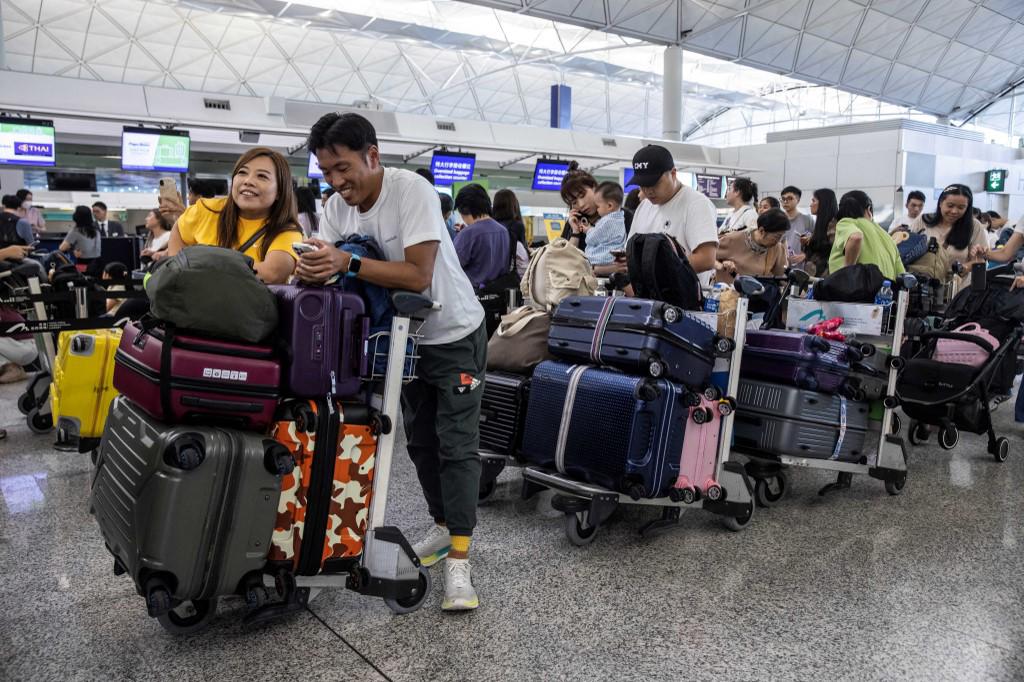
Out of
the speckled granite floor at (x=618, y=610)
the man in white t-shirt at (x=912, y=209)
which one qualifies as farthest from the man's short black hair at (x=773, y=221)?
the man in white t-shirt at (x=912, y=209)

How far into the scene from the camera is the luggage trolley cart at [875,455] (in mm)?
3793

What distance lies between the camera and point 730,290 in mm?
3707

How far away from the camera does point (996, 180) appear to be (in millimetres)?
22438

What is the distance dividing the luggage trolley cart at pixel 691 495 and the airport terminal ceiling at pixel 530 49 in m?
Result: 14.0

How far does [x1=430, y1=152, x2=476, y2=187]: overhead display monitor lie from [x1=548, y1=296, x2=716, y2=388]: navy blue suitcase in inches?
495

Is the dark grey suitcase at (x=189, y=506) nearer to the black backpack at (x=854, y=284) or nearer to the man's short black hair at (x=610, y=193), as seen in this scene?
the man's short black hair at (x=610, y=193)

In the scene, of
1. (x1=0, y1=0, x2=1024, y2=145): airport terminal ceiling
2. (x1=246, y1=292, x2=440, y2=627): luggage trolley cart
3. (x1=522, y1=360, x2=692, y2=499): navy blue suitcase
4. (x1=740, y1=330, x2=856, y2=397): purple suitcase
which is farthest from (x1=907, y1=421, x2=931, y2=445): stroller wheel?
(x1=0, y1=0, x2=1024, y2=145): airport terminal ceiling

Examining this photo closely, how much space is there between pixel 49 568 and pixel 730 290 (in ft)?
10.1

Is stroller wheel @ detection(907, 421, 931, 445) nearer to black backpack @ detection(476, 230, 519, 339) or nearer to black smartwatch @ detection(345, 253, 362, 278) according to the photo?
black backpack @ detection(476, 230, 519, 339)

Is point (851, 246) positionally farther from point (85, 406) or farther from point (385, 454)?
point (85, 406)

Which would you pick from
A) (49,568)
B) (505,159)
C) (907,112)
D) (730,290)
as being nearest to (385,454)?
(49,568)

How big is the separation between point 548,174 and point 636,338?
14258 millimetres

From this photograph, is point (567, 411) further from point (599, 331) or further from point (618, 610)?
point (618, 610)

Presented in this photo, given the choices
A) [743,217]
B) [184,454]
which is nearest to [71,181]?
[743,217]
